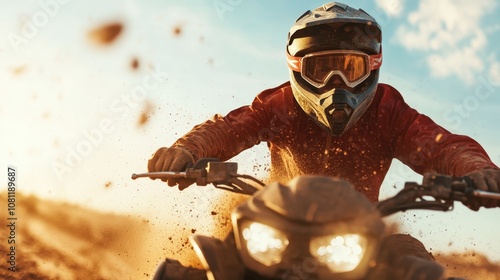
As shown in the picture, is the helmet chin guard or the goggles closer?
the helmet chin guard

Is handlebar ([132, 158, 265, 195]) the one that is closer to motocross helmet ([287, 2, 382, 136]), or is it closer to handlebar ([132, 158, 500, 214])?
handlebar ([132, 158, 500, 214])

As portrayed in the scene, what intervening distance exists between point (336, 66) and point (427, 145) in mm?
872

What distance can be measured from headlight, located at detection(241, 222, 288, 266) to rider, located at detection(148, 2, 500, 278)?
2.15m

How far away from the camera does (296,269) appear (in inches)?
72.9

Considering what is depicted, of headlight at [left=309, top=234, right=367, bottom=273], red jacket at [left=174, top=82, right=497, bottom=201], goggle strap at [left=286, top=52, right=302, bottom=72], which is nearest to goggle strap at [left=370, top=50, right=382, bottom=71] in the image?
red jacket at [left=174, top=82, right=497, bottom=201]

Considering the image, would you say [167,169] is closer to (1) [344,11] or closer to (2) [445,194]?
(2) [445,194]

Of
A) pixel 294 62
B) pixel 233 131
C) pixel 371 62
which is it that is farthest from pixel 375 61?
pixel 233 131

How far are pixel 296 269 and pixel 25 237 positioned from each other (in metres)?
7.91

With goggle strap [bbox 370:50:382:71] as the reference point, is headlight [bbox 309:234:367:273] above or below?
below

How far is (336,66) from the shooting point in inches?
Answer: 174

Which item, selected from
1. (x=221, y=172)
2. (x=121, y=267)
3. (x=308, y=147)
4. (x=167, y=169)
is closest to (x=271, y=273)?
(x=221, y=172)

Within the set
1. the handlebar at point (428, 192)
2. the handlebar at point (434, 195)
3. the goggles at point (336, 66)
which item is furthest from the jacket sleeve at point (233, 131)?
the handlebar at point (434, 195)

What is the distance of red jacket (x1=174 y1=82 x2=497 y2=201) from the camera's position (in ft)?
14.2

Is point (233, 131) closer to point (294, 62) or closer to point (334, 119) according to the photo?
point (294, 62)
